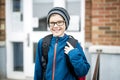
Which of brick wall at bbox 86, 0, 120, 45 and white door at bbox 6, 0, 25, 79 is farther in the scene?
white door at bbox 6, 0, 25, 79

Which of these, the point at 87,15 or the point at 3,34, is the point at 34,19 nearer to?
the point at 3,34

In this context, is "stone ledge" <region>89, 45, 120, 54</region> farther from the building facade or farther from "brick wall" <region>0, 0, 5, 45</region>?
"brick wall" <region>0, 0, 5, 45</region>

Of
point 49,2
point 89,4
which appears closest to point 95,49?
point 89,4

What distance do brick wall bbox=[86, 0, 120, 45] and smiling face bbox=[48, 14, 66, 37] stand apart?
2.52 metres

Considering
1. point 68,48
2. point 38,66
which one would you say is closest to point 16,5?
point 38,66

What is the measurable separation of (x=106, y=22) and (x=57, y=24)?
2594 mm

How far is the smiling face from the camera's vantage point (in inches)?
94.6

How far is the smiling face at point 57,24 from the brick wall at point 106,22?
8.26 ft

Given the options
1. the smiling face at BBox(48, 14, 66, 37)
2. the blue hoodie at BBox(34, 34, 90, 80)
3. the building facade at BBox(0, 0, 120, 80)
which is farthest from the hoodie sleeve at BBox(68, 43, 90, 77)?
the building facade at BBox(0, 0, 120, 80)

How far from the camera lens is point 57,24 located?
241 cm

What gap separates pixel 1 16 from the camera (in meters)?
6.21

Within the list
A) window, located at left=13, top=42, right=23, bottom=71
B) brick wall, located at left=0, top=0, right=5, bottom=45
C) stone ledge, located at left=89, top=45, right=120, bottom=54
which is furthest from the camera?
window, located at left=13, top=42, right=23, bottom=71

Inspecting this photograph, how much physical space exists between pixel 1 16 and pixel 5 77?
1.48 meters

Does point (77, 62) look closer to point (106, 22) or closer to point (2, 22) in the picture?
point (106, 22)
